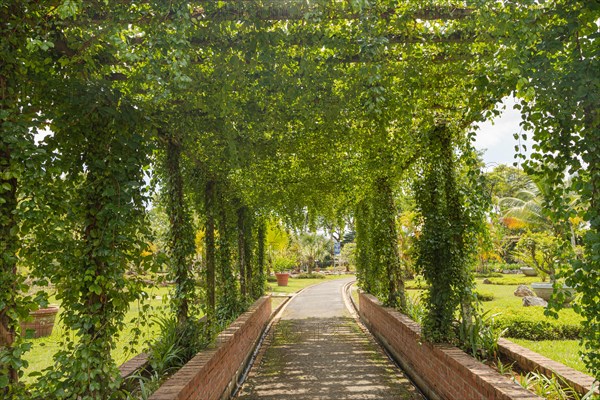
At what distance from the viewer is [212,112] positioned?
5.44 metres

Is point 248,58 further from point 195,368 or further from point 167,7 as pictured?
point 195,368

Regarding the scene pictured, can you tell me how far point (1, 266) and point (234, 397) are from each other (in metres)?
4.65

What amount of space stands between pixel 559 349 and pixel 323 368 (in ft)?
14.3

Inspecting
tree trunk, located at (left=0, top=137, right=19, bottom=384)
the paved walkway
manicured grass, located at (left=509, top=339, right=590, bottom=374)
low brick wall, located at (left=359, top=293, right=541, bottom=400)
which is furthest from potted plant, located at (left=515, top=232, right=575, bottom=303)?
tree trunk, located at (left=0, top=137, right=19, bottom=384)

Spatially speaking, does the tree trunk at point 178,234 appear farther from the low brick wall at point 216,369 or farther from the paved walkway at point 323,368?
the paved walkway at point 323,368

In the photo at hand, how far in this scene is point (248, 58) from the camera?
431 centimetres

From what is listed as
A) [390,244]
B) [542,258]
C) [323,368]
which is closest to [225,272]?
[323,368]

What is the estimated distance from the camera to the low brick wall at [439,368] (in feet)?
14.1

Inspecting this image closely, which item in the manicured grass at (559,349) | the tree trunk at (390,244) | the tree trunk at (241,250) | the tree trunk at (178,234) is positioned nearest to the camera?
the tree trunk at (178,234)

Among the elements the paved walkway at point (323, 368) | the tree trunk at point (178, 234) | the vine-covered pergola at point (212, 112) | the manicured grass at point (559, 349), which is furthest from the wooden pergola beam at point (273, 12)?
the manicured grass at point (559, 349)

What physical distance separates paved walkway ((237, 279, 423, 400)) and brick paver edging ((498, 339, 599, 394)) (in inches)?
58.6

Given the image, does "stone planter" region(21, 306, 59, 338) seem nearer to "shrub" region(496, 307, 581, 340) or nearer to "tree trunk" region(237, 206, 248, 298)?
"tree trunk" region(237, 206, 248, 298)

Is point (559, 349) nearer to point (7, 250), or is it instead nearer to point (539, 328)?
point (539, 328)

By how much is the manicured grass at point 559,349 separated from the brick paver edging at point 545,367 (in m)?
1.25
